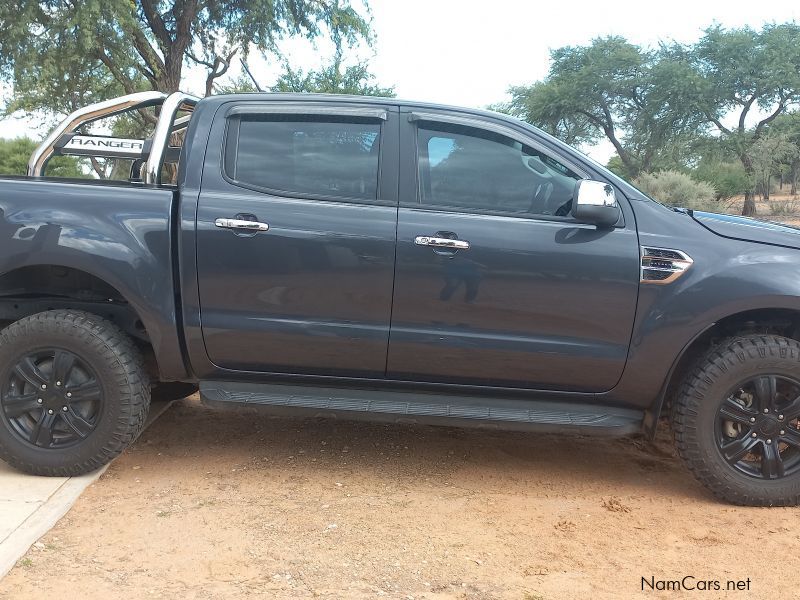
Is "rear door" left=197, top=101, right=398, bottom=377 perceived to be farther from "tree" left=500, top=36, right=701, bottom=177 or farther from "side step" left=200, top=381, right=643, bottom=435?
"tree" left=500, top=36, right=701, bottom=177

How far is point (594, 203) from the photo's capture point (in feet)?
11.5

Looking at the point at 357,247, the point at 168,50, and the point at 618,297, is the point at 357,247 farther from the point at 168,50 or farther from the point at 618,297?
the point at 168,50

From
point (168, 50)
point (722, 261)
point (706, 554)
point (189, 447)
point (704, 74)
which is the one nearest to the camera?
point (706, 554)

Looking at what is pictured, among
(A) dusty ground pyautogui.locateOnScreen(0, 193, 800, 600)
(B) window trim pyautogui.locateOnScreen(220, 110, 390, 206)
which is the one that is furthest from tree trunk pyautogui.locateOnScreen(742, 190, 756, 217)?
(B) window trim pyautogui.locateOnScreen(220, 110, 390, 206)

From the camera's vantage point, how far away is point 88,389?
3748mm

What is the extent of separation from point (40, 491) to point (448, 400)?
6.83ft

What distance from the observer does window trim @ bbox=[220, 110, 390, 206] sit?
12.4 feet

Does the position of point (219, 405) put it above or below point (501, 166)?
below

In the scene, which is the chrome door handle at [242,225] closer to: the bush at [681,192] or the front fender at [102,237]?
the front fender at [102,237]

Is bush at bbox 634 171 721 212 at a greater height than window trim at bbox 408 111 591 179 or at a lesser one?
greater

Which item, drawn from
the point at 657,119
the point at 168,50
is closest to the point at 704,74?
the point at 657,119

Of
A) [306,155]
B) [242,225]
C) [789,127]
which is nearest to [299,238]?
[242,225]

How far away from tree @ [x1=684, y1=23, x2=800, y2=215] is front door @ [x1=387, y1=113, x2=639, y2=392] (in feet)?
84.5

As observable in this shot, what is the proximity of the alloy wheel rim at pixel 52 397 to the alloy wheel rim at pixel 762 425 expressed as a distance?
3.18m
